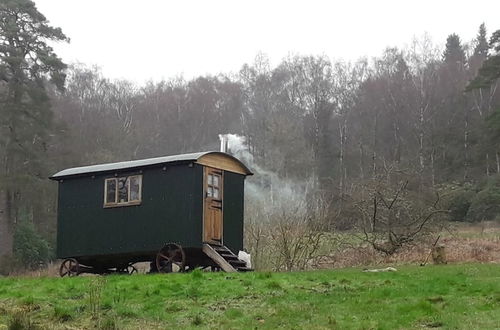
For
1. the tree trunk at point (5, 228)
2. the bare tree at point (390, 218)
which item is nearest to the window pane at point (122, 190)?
the bare tree at point (390, 218)

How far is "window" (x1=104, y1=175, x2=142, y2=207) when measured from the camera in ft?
60.4

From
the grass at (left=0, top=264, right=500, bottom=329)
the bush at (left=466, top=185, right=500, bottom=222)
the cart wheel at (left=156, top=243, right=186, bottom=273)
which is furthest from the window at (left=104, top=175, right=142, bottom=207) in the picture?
the bush at (left=466, top=185, right=500, bottom=222)

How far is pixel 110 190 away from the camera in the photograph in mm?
18859

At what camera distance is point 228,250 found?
18094mm

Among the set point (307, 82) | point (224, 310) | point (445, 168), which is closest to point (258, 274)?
point (224, 310)

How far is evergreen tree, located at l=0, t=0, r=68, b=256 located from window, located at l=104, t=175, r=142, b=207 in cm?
1538

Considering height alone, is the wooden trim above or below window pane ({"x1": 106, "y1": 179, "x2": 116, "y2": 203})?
below

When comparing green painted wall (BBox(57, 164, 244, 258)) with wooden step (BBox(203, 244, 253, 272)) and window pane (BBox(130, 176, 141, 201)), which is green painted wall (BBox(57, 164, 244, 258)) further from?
wooden step (BBox(203, 244, 253, 272))

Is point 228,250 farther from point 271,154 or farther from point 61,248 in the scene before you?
point 271,154

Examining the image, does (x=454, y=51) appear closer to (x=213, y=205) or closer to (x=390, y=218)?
(x=390, y=218)

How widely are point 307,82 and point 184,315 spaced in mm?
43848

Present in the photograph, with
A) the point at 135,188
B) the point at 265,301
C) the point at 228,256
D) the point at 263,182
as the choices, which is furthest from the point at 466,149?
the point at 265,301

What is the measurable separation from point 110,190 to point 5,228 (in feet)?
53.9

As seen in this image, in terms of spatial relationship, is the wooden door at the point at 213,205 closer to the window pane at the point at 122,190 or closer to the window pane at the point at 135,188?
the window pane at the point at 135,188
